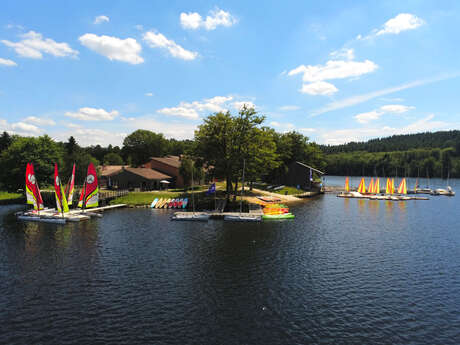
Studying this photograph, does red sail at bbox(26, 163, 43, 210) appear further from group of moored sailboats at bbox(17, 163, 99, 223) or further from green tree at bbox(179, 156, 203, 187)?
green tree at bbox(179, 156, 203, 187)

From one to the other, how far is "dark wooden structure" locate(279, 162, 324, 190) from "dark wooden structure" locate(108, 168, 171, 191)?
159ft

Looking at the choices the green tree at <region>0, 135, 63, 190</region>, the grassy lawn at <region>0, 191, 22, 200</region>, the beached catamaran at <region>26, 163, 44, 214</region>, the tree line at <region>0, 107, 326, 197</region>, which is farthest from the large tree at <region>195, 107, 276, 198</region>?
the grassy lawn at <region>0, 191, 22, 200</region>

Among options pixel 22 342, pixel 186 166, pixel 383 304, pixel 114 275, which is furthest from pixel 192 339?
pixel 186 166

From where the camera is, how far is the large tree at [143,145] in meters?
158

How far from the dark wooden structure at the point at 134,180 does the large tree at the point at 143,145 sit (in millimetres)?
70981

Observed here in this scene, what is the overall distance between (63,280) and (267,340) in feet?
65.5

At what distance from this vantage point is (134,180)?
280 feet

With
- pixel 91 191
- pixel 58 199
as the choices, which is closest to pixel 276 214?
pixel 91 191

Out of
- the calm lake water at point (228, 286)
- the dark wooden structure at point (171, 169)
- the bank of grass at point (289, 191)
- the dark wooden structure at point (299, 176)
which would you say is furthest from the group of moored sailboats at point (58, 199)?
the dark wooden structure at point (299, 176)

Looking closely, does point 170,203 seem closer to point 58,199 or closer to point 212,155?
point 212,155

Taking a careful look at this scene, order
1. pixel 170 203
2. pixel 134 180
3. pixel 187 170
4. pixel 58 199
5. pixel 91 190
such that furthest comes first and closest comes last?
pixel 187 170 < pixel 134 180 < pixel 170 203 < pixel 91 190 < pixel 58 199

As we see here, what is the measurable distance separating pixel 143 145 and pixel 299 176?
299 feet

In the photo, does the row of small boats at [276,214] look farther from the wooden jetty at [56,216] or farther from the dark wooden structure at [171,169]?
the dark wooden structure at [171,169]

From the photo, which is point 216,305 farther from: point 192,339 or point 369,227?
point 369,227
